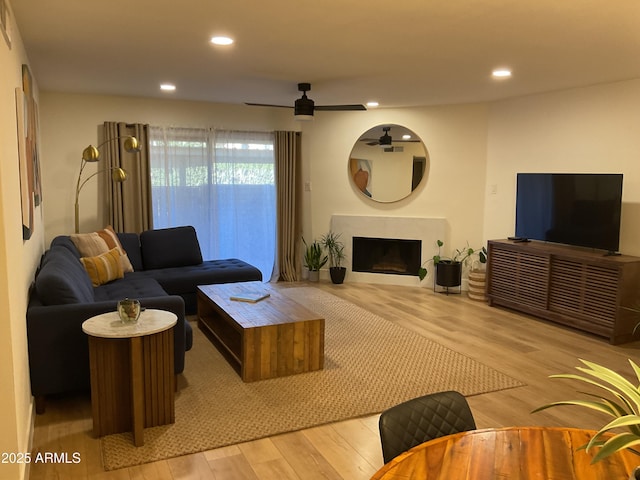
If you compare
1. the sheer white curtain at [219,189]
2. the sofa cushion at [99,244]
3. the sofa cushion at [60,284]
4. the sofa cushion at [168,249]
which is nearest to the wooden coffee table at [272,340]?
the sofa cushion at [60,284]

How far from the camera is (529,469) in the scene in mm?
1431

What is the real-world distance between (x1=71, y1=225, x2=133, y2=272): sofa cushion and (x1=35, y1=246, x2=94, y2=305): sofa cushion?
3.89ft

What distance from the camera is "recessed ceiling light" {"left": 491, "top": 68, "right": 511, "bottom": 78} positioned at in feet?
14.0

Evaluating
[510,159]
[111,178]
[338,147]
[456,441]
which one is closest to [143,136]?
[111,178]

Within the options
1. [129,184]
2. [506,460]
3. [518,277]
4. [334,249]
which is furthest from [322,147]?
A: [506,460]

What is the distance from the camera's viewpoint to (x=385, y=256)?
711 cm

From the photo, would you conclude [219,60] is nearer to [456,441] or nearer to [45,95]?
[45,95]

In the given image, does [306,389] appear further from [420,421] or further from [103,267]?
[103,267]

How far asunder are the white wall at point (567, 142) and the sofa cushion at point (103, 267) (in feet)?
14.1

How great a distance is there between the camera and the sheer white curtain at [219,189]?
6.34 m

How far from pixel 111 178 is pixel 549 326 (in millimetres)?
4979

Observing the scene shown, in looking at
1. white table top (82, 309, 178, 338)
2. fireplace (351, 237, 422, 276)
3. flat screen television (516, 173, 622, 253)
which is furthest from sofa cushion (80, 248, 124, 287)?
flat screen television (516, 173, 622, 253)

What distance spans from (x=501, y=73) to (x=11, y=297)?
13.0 feet

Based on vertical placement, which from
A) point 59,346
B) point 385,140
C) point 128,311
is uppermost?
point 385,140
